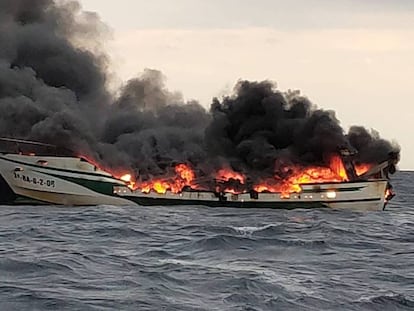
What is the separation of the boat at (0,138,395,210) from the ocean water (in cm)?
1108

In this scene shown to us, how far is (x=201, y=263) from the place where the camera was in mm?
39719

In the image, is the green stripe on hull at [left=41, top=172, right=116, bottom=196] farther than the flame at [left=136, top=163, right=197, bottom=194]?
No

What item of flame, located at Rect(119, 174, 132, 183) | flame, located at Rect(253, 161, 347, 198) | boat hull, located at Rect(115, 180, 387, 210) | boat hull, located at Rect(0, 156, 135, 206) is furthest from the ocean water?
flame, located at Rect(119, 174, 132, 183)

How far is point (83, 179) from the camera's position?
252ft

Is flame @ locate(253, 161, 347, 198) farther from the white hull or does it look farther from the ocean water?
the ocean water

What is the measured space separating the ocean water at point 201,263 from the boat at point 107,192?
11.1m

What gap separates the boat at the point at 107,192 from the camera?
76688 millimetres

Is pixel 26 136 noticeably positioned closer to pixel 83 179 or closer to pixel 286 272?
pixel 83 179

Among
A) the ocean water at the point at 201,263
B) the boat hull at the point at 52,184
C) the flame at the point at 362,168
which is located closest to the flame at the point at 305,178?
the flame at the point at 362,168

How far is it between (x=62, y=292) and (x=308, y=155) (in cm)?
5717

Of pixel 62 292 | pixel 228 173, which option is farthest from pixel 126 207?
pixel 62 292

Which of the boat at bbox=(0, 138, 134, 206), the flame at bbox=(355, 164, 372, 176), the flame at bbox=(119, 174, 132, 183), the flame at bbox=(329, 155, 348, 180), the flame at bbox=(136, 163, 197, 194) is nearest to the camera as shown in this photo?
the boat at bbox=(0, 138, 134, 206)

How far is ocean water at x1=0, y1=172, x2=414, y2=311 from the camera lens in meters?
30.9

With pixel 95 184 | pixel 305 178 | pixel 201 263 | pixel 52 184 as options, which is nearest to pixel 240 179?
pixel 305 178
